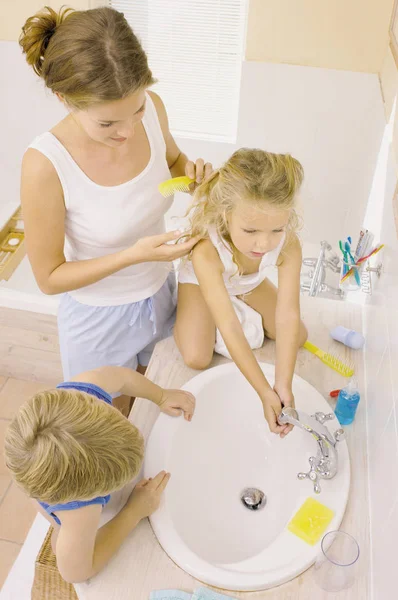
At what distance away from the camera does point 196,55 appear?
2.68 meters

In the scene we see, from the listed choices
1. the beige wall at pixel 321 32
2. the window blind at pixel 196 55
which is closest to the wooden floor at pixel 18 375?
the window blind at pixel 196 55

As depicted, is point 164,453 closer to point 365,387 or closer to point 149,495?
point 149,495

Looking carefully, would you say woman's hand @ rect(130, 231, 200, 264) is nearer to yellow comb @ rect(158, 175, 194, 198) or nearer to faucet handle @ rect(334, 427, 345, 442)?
yellow comb @ rect(158, 175, 194, 198)

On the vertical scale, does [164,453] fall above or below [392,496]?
below

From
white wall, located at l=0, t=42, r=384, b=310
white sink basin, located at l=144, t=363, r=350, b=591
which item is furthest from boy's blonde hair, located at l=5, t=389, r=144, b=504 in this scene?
white wall, located at l=0, t=42, r=384, b=310

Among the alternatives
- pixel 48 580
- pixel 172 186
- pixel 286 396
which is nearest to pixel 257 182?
pixel 172 186

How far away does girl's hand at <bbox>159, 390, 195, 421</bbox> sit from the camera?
1175 millimetres

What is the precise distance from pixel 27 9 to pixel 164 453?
88.2 inches

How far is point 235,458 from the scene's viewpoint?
1.25 m

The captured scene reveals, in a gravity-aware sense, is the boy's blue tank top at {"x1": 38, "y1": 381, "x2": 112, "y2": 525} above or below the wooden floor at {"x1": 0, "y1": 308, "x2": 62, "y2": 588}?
above

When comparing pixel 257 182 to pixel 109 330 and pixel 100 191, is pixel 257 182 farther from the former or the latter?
pixel 109 330

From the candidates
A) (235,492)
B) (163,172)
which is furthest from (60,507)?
(163,172)

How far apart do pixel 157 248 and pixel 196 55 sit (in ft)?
5.97

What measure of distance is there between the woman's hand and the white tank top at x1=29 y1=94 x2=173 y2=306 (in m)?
0.12
